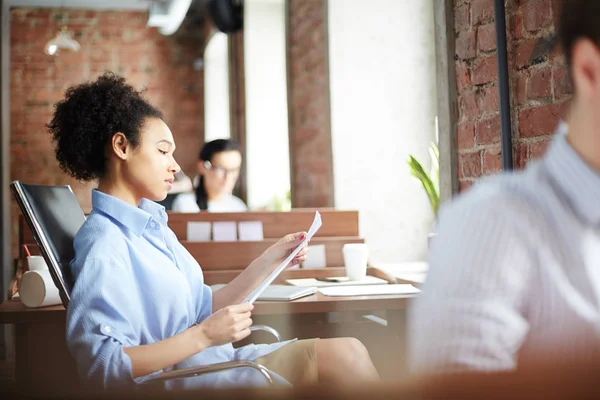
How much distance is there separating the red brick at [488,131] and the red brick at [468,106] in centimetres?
4

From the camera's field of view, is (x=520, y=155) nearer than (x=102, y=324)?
No

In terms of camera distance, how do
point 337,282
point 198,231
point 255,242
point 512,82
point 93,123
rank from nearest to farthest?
1. point 93,123
2. point 512,82
3. point 337,282
4. point 255,242
5. point 198,231

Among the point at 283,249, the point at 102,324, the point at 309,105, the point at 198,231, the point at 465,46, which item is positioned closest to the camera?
the point at 102,324

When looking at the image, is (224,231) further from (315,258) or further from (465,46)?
(465,46)

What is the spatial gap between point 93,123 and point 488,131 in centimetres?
100

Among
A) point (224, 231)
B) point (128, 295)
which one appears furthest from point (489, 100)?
point (224, 231)

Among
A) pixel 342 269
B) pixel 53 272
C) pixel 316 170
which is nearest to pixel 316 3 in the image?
pixel 316 170

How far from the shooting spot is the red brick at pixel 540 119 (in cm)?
153

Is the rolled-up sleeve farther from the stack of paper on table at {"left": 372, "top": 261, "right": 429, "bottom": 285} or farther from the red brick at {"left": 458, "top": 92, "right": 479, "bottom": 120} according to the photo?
the red brick at {"left": 458, "top": 92, "right": 479, "bottom": 120}

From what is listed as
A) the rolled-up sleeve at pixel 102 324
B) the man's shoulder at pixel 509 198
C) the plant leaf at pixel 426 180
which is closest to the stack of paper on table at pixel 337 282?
the plant leaf at pixel 426 180

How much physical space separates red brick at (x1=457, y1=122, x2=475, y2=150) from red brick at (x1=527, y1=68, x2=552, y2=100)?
0.26 metres

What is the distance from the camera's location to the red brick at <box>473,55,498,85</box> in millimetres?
1766

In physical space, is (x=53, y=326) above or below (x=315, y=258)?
below

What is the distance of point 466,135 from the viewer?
1.90 meters
